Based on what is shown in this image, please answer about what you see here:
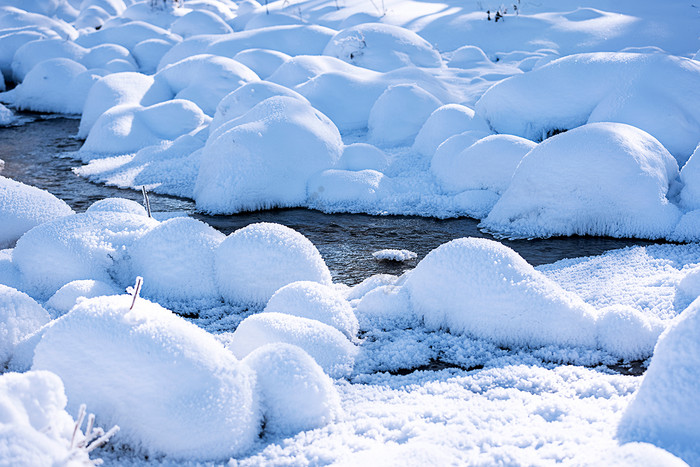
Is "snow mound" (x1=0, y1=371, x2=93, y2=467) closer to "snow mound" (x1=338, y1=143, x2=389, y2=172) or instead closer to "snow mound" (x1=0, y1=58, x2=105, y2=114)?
"snow mound" (x1=338, y1=143, x2=389, y2=172)

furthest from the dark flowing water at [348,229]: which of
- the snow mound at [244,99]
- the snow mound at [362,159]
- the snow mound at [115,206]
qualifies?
the snow mound at [244,99]

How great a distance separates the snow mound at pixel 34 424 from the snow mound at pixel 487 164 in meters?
4.41

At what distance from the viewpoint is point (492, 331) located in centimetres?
334

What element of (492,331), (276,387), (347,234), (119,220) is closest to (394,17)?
(347,234)

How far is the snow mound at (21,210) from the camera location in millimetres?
4547

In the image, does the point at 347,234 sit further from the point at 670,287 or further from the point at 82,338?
the point at 82,338

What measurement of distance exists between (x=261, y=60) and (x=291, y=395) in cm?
788

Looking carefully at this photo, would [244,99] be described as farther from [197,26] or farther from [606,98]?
[197,26]

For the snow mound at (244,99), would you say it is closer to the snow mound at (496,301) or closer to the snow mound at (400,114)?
the snow mound at (400,114)

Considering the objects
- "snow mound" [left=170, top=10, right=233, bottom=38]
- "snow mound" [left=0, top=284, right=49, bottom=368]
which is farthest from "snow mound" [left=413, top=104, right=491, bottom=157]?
"snow mound" [left=170, top=10, right=233, bottom=38]

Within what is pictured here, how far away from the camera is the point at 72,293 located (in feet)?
11.4

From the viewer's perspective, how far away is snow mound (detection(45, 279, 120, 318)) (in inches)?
136

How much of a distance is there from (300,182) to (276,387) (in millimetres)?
3749

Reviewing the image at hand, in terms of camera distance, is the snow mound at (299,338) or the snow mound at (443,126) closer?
the snow mound at (299,338)
